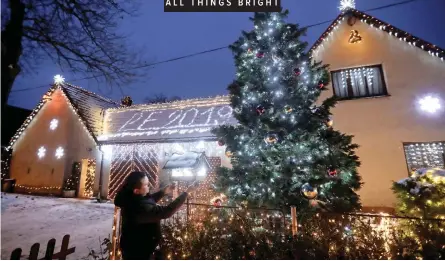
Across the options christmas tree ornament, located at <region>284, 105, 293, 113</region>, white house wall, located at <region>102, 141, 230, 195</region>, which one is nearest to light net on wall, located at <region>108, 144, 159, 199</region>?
white house wall, located at <region>102, 141, 230, 195</region>

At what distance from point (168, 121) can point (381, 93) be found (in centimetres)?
1024

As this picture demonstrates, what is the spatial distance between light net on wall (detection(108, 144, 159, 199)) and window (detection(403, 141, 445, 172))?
433 inches

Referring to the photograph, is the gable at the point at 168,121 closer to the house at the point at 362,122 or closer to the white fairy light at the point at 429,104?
the house at the point at 362,122

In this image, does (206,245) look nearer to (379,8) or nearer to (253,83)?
(253,83)

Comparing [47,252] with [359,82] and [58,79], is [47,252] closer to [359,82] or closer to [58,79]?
[359,82]

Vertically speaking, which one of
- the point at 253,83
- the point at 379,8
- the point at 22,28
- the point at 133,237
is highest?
the point at 379,8

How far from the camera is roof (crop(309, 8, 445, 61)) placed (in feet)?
31.3

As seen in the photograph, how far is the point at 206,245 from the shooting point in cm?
468

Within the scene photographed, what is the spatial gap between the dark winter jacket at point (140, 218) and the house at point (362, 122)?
6.49 meters

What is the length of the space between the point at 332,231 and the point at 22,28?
26.3 ft

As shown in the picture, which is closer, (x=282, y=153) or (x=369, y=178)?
(x=282, y=153)

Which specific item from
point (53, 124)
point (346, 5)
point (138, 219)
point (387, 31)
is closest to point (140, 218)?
point (138, 219)

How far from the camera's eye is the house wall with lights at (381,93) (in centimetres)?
959

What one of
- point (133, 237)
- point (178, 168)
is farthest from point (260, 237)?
point (178, 168)
